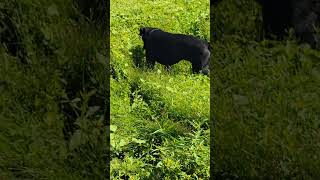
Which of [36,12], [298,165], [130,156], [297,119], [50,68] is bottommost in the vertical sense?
[130,156]

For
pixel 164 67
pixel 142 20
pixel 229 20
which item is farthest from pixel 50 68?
pixel 142 20

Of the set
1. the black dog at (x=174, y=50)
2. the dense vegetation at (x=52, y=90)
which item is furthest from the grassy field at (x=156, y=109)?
the dense vegetation at (x=52, y=90)

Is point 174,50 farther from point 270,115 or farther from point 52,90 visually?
point 52,90

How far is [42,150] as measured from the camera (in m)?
2.85

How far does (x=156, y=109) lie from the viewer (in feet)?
15.4

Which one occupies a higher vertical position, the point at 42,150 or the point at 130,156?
the point at 42,150

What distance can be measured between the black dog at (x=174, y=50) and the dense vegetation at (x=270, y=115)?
222 centimetres

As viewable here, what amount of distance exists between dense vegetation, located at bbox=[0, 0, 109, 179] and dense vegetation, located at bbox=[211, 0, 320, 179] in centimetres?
78

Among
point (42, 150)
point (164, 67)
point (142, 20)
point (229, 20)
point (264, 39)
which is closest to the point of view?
point (42, 150)

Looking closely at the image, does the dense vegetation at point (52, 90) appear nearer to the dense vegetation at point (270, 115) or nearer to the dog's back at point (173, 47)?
the dense vegetation at point (270, 115)

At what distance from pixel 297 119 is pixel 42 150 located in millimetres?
1434

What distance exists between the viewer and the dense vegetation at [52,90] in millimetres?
2863

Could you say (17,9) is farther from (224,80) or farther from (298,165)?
(298,165)

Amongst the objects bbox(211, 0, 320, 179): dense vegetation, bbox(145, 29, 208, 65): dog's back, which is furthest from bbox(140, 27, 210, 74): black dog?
bbox(211, 0, 320, 179): dense vegetation
